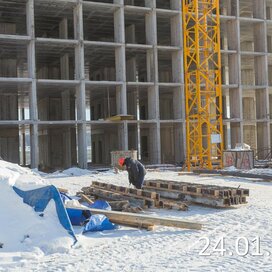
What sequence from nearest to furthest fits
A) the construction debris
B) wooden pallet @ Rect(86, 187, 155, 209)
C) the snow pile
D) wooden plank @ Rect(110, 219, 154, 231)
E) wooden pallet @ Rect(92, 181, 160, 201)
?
the snow pile → wooden plank @ Rect(110, 219, 154, 231) → wooden pallet @ Rect(86, 187, 155, 209) → wooden pallet @ Rect(92, 181, 160, 201) → the construction debris

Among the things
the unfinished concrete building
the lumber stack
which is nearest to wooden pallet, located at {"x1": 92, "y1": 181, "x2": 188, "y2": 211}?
the lumber stack

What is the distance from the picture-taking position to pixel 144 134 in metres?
40.6

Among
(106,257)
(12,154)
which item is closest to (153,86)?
(12,154)

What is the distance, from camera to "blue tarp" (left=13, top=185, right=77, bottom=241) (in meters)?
8.40

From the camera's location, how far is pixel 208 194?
41.4 feet

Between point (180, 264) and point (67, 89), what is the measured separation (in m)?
27.5

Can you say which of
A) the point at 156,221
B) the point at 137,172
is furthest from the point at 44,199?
the point at 137,172

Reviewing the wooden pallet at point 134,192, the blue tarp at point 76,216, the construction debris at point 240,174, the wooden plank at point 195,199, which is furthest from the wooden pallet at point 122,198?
the construction debris at point 240,174

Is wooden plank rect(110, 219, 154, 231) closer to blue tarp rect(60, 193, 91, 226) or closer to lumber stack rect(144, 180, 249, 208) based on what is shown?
blue tarp rect(60, 193, 91, 226)

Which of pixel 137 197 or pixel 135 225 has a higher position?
pixel 137 197

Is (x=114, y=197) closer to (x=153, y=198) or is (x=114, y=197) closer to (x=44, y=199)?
(x=153, y=198)

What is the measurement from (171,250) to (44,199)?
8.68ft
